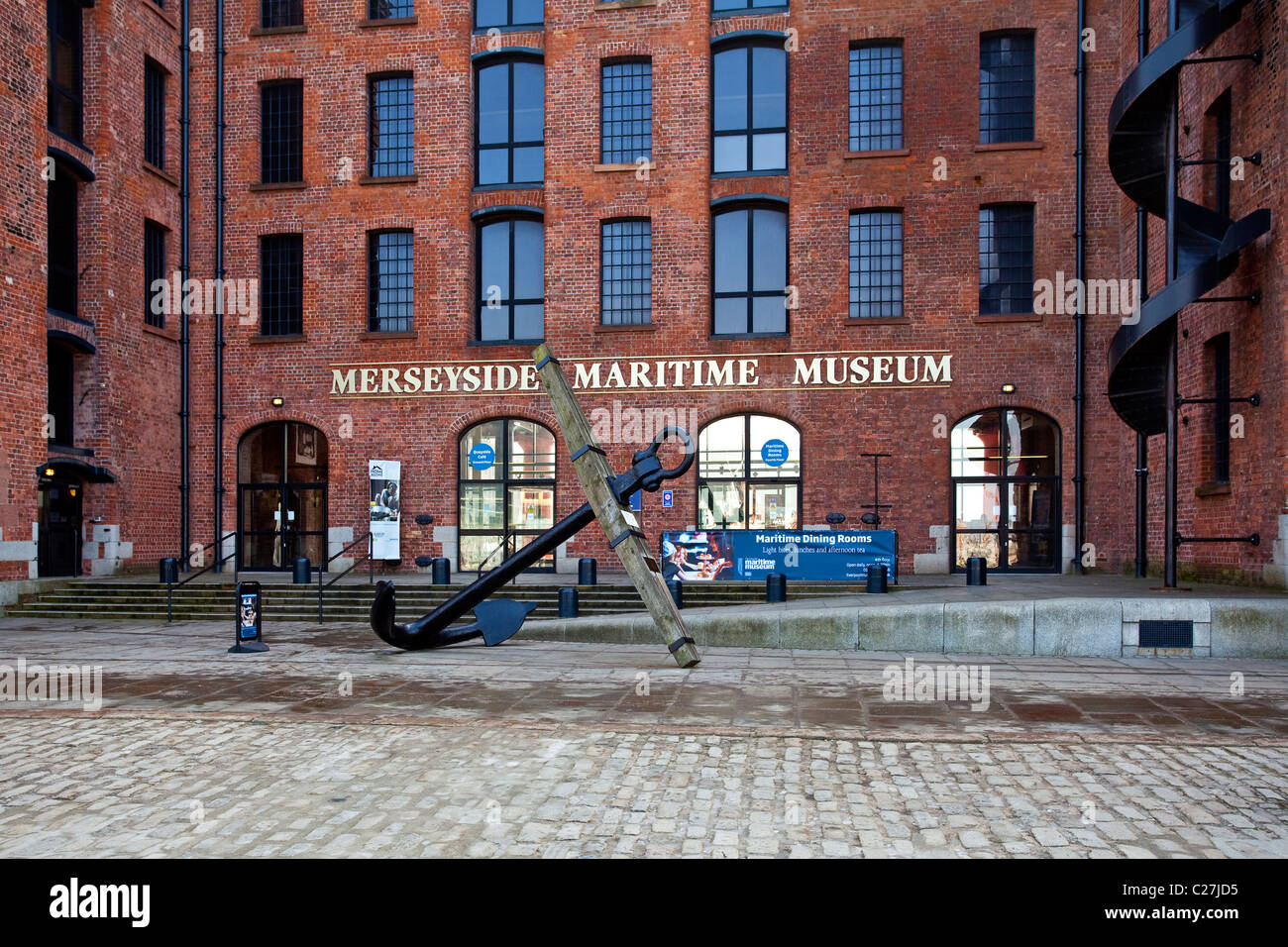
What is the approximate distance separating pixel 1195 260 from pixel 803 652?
28.5 ft

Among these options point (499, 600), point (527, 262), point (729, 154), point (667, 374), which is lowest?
point (499, 600)

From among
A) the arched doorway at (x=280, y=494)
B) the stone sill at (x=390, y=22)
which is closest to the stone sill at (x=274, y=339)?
the arched doorway at (x=280, y=494)

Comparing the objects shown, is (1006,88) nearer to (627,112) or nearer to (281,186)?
(627,112)

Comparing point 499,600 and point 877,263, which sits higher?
point 877,263

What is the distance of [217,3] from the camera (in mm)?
22781

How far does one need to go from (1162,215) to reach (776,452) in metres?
8.49

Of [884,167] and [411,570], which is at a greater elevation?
[884,167]

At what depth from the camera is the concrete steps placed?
15.9 metres

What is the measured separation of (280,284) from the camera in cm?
2288

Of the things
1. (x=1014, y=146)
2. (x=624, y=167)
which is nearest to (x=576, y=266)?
(x=624, y=167)

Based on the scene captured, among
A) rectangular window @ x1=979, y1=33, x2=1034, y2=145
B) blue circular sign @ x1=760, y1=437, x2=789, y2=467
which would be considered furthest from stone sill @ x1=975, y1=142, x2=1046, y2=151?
blue circular sign @ x1=760, y1=437, x2=789, y2=467

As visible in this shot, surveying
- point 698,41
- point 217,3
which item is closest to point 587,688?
point 698,41

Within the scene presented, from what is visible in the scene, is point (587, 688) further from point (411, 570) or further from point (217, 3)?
point (217, 3)

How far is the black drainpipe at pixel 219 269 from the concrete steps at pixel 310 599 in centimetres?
443
